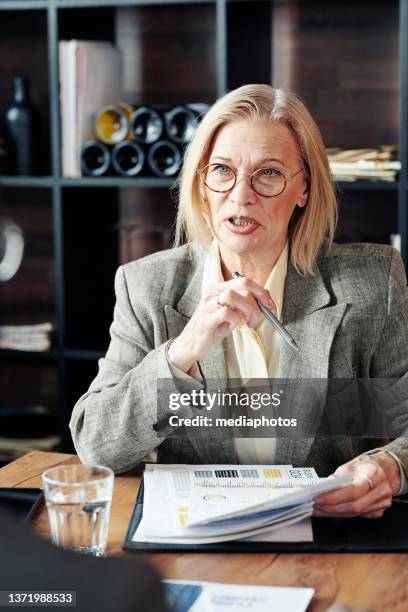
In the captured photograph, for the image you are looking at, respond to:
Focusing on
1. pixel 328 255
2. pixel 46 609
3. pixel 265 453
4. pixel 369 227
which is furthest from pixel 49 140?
pixel 46 609

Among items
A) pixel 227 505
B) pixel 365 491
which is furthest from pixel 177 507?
pixel 365 491

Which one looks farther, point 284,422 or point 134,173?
Answer: point 134,173

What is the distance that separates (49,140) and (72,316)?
0.70 metres

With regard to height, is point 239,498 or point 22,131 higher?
point 22,131

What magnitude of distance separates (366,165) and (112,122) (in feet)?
2.79

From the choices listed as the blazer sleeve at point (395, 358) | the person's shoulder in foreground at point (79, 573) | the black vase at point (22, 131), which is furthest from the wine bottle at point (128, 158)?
the person's shoulder in foreground at point (79, 573)

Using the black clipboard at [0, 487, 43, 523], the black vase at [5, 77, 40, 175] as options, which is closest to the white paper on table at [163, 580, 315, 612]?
the black clipboard at [0, 487, 43, 523]

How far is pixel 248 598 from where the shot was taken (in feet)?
3.43

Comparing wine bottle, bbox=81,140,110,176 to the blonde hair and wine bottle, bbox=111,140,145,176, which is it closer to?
wine bottle, bbox=111,140,145,176

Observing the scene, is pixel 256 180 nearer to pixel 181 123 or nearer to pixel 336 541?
pixel 336 541

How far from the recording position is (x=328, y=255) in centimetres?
185

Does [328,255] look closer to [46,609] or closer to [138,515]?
[138,515]

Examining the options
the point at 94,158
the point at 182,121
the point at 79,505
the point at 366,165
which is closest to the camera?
the point at 79,505

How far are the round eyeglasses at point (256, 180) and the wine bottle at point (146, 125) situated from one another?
1.11m
